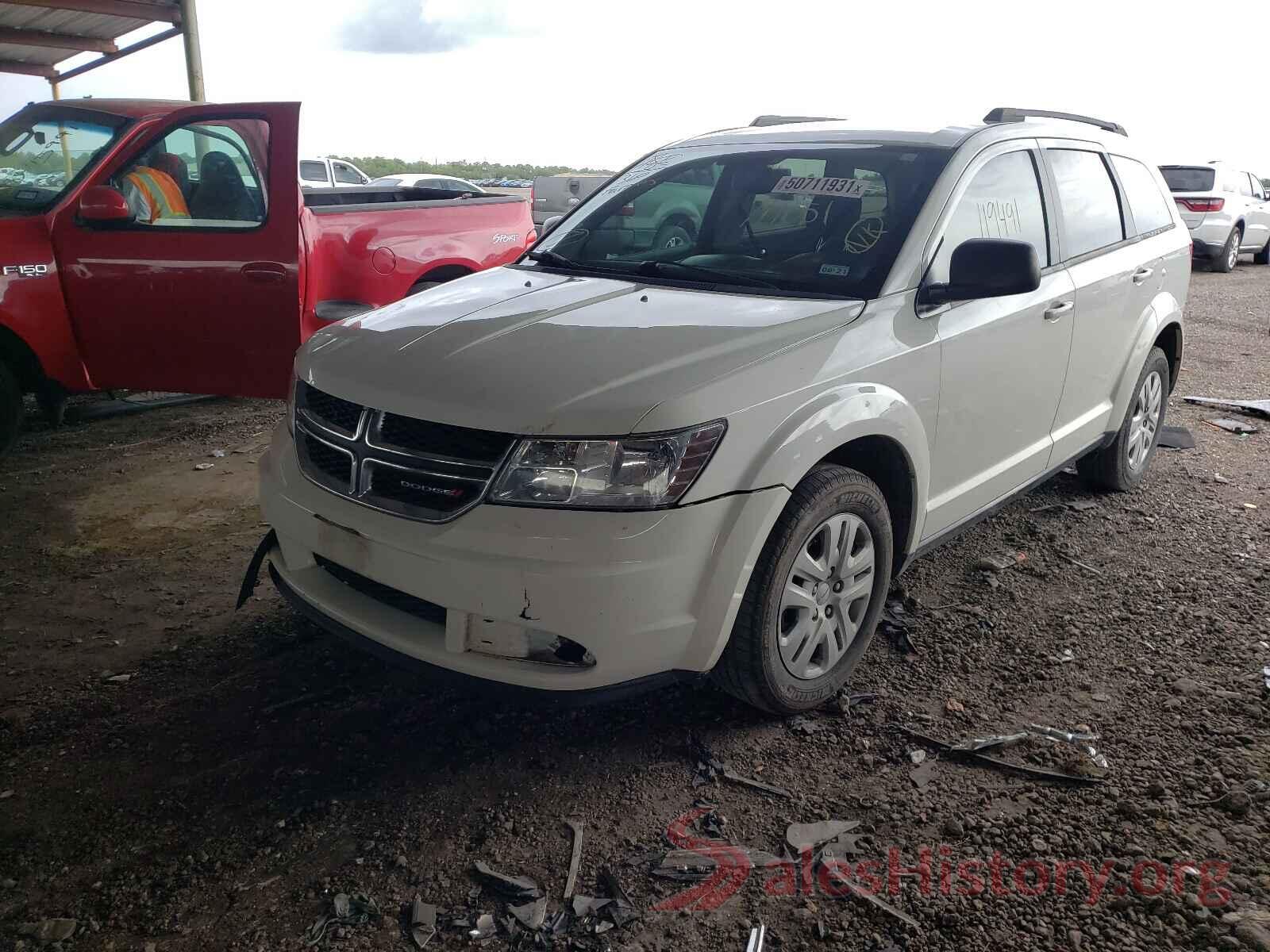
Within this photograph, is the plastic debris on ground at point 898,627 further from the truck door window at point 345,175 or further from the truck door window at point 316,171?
the truck door window at point 345,175

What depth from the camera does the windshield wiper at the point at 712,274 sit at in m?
3.22

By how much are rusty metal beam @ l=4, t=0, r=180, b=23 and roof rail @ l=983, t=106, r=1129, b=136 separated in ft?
26.3

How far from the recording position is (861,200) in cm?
334

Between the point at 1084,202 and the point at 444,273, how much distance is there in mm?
3908

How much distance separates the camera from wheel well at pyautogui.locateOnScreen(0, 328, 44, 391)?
5133 millimetres

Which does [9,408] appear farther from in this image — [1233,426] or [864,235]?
[1233,426]

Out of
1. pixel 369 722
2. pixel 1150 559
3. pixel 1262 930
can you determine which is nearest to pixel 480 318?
pixel 369 722

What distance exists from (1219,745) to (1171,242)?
9.69 ft

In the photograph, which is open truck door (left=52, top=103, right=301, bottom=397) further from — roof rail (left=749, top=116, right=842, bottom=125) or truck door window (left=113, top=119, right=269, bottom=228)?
roof rail (left=749, top=116, right=842, bottom=125)

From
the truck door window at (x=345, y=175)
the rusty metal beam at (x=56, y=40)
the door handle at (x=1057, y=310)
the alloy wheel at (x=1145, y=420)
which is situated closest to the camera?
the door handle at (x=1057, y=310)

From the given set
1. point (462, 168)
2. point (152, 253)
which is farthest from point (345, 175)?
point (462, 168)

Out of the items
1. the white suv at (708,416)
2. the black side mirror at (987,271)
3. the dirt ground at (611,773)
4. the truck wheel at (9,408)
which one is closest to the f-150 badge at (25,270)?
the truck wheel at (9,408)

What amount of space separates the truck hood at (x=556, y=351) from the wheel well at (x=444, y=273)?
312cm

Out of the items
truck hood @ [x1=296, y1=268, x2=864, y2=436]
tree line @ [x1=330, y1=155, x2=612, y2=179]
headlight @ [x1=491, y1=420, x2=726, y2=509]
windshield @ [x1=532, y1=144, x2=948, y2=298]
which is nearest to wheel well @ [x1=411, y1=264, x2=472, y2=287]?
windshield @ [x1=532, y1=144, x2=948, y2=298]
